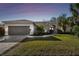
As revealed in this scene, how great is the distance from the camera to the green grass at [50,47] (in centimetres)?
390

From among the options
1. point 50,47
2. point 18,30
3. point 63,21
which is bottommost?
point 50,47

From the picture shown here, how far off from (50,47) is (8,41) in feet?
1.68

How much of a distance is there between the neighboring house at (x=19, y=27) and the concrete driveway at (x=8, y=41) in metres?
0.05

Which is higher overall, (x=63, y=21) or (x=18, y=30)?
(x=63, y=21)

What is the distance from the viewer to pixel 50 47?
3918mm

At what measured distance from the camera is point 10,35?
→ 12.8 ft

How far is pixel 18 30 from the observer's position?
3918mm

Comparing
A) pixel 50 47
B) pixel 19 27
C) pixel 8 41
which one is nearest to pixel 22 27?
pixel 19 27

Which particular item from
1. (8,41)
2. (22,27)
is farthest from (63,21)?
(8,41)

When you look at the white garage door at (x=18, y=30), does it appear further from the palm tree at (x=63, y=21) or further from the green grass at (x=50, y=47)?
the palm tree at (x=63, y=21)

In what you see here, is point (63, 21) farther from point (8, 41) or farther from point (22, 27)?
point (8, 41)

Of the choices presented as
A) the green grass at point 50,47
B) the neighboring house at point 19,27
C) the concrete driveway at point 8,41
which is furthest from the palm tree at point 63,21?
the concrete driveway at point 8,41

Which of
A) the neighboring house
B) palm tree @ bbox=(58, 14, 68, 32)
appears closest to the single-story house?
the neighboring house

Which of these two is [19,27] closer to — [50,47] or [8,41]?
[8,41]
